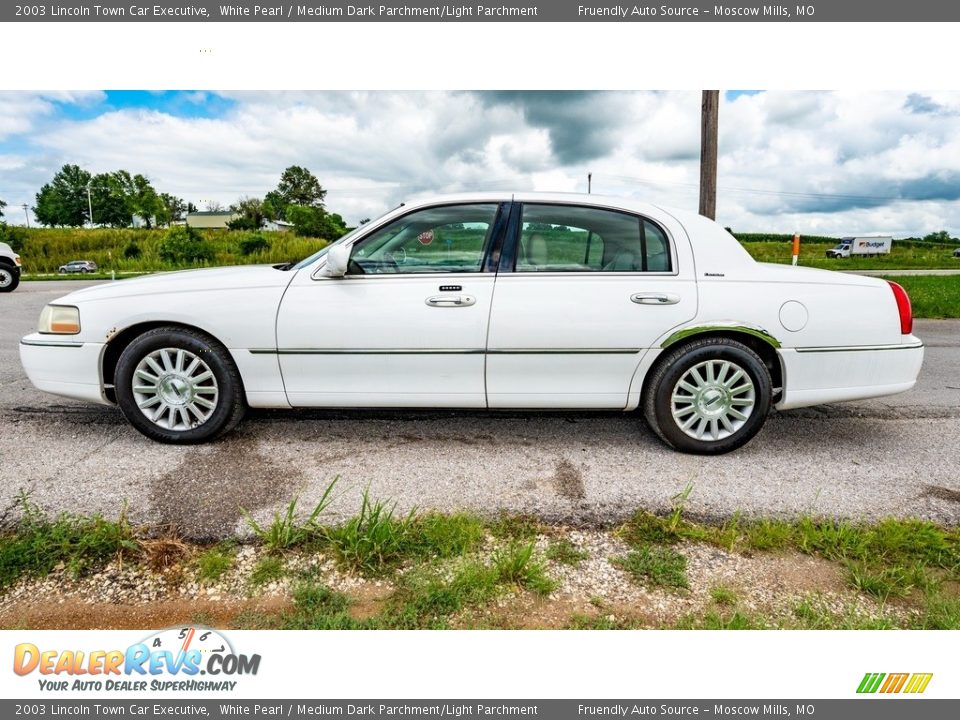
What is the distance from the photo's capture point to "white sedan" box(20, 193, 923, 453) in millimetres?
3221

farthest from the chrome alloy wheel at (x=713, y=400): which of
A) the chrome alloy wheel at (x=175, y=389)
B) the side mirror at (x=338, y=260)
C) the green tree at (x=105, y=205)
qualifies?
the green tree at (x=105, y=205)

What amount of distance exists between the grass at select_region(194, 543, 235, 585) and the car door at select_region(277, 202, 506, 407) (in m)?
1.19

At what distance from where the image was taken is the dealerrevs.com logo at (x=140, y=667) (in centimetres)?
177

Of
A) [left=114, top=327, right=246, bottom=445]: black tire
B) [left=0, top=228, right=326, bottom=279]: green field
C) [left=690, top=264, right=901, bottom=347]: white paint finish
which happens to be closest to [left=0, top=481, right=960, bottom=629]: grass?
[left=114, top=327, right=246, bottom=445]: black tire

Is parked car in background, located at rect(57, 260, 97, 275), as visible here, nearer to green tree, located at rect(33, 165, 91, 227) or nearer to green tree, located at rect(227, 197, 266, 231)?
green tree, located at rect(227, 197, 266, 231)

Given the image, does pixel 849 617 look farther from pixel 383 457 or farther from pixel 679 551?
pixel 383 457

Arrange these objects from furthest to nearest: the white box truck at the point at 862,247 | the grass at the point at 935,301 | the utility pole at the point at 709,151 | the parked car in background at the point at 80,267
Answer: the white box truck at the point at 862,247, the parked car in background at the point at 80,267, the grass at the point at 935,301, the utility pole at the point at 709,151

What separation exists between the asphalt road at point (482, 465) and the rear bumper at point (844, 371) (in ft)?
1.21

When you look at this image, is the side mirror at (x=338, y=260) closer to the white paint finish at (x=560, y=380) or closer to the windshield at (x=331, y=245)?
the windshield at (x=331, y=245)

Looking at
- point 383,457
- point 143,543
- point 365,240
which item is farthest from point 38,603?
point 365,240

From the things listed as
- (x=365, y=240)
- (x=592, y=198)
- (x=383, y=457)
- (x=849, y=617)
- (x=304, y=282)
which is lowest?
(x=849, y=617)

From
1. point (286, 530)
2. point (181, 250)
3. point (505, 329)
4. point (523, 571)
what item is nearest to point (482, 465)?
point (505, 329)

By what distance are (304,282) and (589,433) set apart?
2044 millimetres

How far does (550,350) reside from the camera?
3.23 metres
